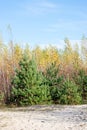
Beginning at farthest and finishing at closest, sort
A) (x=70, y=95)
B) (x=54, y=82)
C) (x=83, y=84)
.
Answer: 1. (x=83, y=84)
2. (x=54, y=82)
3. (x=70, y=95)

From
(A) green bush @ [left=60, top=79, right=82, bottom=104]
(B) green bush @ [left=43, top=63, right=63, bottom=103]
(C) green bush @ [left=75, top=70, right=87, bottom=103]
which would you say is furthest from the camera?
(C) green bush @ [left=75, top=70, right=87, bottom=103]

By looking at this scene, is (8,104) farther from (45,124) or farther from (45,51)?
(45,51)

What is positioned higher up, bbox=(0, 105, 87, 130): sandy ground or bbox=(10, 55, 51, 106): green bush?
bbox=(10, 55, 51, 106): green bush

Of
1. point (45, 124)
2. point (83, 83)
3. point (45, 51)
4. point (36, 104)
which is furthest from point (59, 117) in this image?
point (45, 51)

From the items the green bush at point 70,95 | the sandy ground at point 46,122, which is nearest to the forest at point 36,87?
the green bush at point 70,95

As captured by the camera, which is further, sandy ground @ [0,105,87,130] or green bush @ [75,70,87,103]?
green bush @ [75,70,87,103]

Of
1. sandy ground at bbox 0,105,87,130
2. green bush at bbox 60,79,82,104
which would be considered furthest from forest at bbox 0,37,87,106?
sandy ground at bbox 0,105,87,130

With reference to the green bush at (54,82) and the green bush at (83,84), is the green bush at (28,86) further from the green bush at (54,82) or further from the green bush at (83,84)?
the green bush at (83,84)

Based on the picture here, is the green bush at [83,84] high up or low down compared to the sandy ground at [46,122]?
up

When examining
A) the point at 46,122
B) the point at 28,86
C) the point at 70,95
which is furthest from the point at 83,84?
the point at 46,122

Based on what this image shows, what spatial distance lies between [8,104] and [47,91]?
110 inches

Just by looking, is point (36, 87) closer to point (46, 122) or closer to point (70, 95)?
point (70, 95)

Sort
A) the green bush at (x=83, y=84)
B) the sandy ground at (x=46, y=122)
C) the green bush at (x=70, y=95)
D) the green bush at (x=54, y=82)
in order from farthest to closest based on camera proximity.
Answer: the green bush at (x=83, y=84), the green bush at (x=54, y=82), the green bush at (x=70, y=95), the sandy ground at (x=46, y=122)

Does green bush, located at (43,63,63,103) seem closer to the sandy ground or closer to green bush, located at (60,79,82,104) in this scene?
green bush, located at (60,79,82,104)
